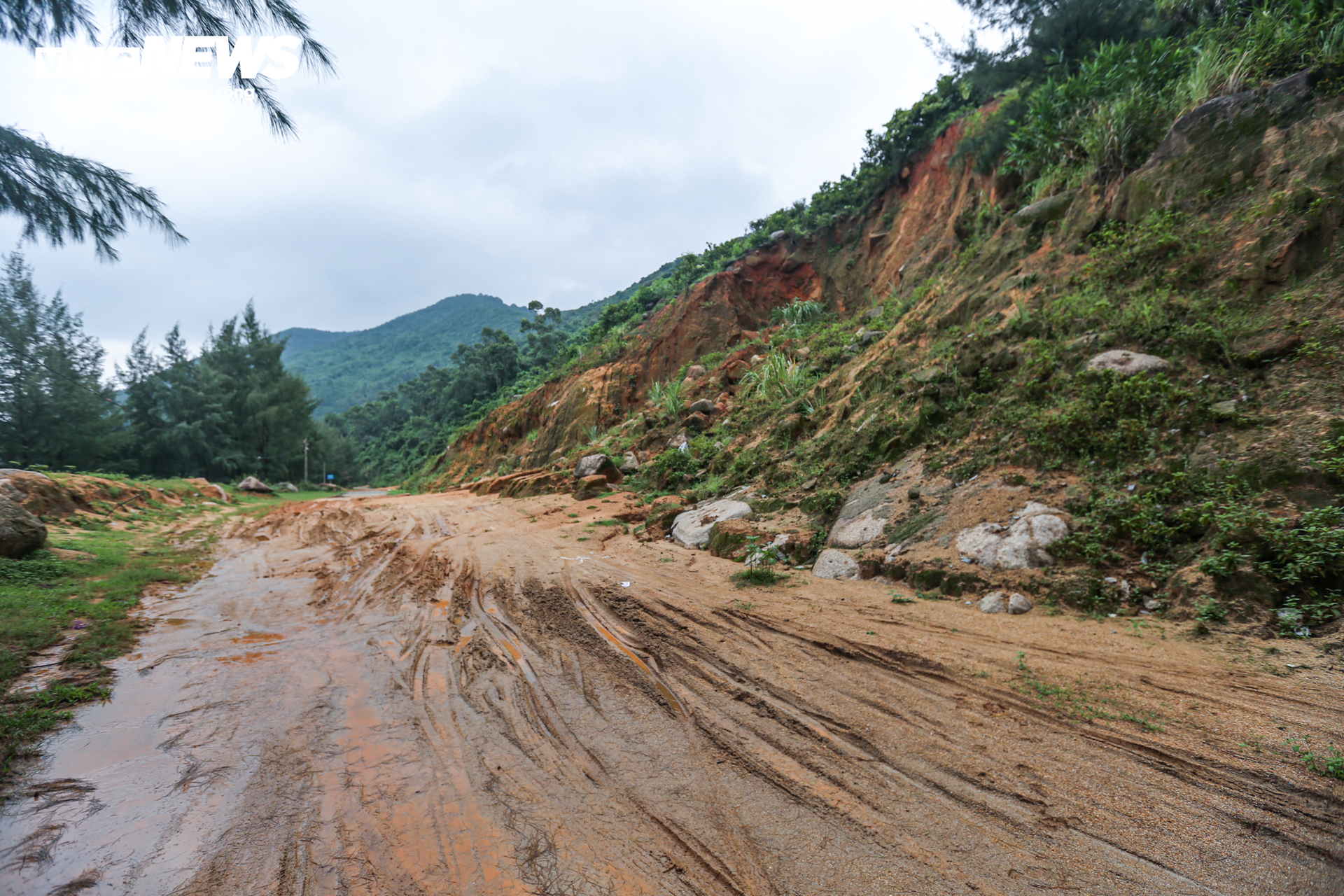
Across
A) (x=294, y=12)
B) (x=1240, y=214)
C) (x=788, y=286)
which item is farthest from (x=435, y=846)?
(x=788, y=286)

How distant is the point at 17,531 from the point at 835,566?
10.1 metres

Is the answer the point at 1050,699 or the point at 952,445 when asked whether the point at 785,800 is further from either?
the point at 952,445

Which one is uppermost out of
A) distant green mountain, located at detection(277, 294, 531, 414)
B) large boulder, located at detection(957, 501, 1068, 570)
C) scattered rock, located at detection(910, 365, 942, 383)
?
distant green mountain, located at detection(277, 294, 531, 414)

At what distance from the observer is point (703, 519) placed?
8.55 metres

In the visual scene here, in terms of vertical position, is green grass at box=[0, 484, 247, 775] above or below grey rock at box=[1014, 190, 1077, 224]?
below

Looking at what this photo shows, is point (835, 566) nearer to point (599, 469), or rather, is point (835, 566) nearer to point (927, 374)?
point (927, 374)

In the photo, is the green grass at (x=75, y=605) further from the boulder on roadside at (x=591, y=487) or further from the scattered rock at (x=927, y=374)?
the scattered rock at (x=927, y=374)

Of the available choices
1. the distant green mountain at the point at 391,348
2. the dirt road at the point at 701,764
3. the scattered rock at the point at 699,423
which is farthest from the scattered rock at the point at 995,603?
the distant green mountain at the point at 391,348

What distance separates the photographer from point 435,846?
7.52 ft

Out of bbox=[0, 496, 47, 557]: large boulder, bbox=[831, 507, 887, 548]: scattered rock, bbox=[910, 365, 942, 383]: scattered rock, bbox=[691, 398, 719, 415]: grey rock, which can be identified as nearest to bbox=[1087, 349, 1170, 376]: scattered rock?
bbox=[910, 365, 942, 383]: scattered rock

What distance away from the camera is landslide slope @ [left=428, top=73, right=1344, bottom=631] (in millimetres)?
4082

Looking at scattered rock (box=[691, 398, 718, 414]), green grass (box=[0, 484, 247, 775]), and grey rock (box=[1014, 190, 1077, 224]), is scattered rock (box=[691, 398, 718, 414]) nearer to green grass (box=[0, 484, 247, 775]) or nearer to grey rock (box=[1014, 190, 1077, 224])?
grey rock (box=[1014, 190, 1077, 224])

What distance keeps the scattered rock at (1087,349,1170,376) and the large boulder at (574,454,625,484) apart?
10134 mm

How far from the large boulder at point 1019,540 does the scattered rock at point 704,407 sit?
9902mm
